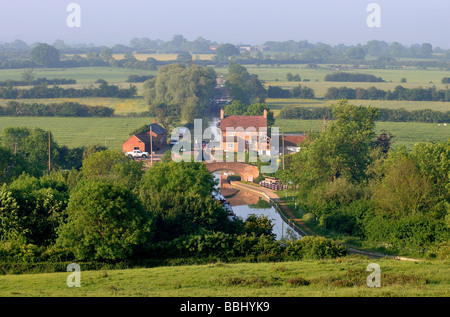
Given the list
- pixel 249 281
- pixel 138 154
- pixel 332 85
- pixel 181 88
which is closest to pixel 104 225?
pixel 249 281

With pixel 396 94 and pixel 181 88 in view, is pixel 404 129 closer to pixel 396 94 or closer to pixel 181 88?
pixel 396 94

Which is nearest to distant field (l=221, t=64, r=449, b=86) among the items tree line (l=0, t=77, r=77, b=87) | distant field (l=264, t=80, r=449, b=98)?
distant field (l=264, t=80, r=449, b=98)

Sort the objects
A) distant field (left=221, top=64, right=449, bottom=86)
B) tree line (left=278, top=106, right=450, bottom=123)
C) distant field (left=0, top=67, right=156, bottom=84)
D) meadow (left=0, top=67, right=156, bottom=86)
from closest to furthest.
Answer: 1. tree line (left=278, top=106, right=450, bottom=123)
2. meadow (left=0, top=67, right=156, bottom=86)
3. distant field (left=0, top=67, right=156, bottom=84)
4. distant field (left=221, top=64, right=449, bottom=86)

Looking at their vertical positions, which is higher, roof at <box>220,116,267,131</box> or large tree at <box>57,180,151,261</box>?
roof at <box>220,116,267,131</box>

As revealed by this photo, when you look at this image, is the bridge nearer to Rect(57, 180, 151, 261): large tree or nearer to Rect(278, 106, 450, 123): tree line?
Rect(57, 180, 151, 261): large tree

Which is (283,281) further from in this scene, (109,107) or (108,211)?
(109,107)

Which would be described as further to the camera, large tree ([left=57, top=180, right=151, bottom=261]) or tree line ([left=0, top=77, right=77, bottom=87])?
tree line ([left=0, top=77, right=77, bottom=87])

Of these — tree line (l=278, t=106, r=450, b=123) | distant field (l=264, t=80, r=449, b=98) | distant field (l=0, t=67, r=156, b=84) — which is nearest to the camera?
tree line (l=278, t=106, r=450, b=123)
